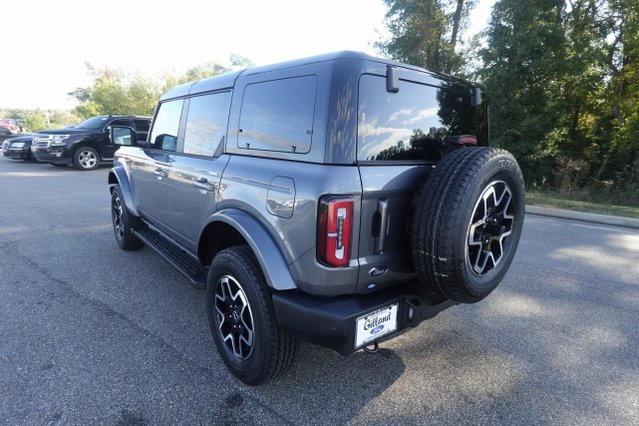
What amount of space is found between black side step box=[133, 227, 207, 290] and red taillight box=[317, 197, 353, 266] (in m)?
1.24

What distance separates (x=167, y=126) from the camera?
12.1 ft

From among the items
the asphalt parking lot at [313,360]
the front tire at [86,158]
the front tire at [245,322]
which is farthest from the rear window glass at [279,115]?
the front tire at [86,158]

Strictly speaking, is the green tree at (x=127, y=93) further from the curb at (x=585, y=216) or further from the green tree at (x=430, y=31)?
the curb at (x=585, y=216)

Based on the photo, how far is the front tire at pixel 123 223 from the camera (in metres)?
4.39

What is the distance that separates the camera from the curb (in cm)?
725

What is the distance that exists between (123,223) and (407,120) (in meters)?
3.74

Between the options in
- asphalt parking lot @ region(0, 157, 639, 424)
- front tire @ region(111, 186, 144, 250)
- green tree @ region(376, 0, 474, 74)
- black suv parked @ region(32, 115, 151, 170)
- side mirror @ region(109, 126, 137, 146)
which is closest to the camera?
asphalt parking lot @ region(0, 157, 639, 424)

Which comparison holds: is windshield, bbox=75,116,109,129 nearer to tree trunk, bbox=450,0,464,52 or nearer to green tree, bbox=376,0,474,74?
green tree, bbox=376,0,474,74

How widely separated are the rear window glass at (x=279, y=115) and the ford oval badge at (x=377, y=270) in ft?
2.37

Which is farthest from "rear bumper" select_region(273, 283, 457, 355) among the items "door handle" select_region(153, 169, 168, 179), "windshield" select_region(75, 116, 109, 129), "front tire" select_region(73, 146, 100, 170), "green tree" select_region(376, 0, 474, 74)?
"green tree" select_region(376, 0, 474, 74)

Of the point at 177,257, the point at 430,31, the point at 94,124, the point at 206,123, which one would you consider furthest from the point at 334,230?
the point at 430,31

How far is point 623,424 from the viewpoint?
205cm

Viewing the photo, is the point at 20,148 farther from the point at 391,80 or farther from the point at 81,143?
the point at 391,80

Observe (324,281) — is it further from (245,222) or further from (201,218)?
(201,218)
